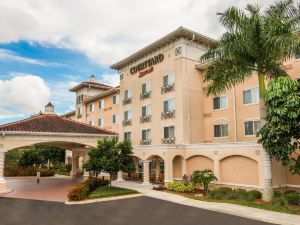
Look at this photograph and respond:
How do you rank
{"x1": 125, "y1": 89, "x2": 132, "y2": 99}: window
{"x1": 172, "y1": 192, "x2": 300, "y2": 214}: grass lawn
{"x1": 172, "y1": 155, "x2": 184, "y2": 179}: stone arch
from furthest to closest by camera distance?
{"x1": 125, "y1": 89, "x2": 132, "y2": 99}: window
{"x1": 172, "y1": 155, "x2": 184, "y2": 179}: stone arch
{"x1": 172, "y1": 192, "x2": 300, "y2": 214}: grass lawn

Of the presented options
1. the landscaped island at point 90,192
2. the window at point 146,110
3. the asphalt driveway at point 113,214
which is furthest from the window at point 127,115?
the asphalt driveway at point 113,214

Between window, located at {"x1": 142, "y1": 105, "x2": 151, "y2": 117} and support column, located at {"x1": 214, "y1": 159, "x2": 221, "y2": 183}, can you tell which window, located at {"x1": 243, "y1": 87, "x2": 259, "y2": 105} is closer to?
support column, located at {"x1": 214, "y1": 159, "x2": 221, "y2": 183}

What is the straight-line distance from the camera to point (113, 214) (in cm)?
1670

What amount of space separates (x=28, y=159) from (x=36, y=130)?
27159mm

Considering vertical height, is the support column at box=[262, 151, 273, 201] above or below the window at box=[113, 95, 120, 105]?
below

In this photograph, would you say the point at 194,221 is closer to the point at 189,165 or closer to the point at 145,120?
the point at 189,165

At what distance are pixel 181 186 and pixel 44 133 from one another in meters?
14.5

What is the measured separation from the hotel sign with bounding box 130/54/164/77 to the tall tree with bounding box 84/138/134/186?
12.2 metres

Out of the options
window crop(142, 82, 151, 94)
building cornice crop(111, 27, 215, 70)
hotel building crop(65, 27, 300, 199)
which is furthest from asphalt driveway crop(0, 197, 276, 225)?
building cornice crop(111, 27, 215, 70)

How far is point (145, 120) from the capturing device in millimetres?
35500

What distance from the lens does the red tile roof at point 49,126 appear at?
27428mm

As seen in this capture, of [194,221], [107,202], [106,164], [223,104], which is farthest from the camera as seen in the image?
[223,104]

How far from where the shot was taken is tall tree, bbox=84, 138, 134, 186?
2472 centimetres


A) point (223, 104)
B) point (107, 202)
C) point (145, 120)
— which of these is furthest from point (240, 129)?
point (107, 202)
